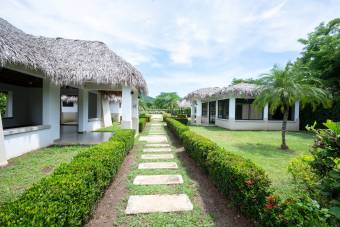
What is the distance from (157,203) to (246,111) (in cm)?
1464

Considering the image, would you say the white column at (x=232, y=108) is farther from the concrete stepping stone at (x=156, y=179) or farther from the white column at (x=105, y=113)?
the concrete stepping stone at (x=156, y=179)

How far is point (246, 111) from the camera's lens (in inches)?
649

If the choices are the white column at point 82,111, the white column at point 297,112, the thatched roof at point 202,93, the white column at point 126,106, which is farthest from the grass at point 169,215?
the white column at point 297,112

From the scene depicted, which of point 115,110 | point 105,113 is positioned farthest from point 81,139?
point 115,110

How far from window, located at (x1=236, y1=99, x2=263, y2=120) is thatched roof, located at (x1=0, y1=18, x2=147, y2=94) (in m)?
9.38

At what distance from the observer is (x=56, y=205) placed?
2.14 meters

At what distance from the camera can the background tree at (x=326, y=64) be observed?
563 inches

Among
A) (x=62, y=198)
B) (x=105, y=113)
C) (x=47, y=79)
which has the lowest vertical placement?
(x=62, y=198)

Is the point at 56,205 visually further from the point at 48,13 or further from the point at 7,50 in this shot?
the point at 48,13

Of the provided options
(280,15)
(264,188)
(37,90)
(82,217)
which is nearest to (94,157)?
(82,217)

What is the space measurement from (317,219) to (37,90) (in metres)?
14.0

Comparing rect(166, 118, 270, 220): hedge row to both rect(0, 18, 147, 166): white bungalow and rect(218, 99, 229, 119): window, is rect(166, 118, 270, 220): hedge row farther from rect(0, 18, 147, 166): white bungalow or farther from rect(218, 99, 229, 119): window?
rect(218, 99, 229, 119): window

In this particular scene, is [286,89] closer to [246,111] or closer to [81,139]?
[246,111]

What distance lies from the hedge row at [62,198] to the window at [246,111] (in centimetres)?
1420
